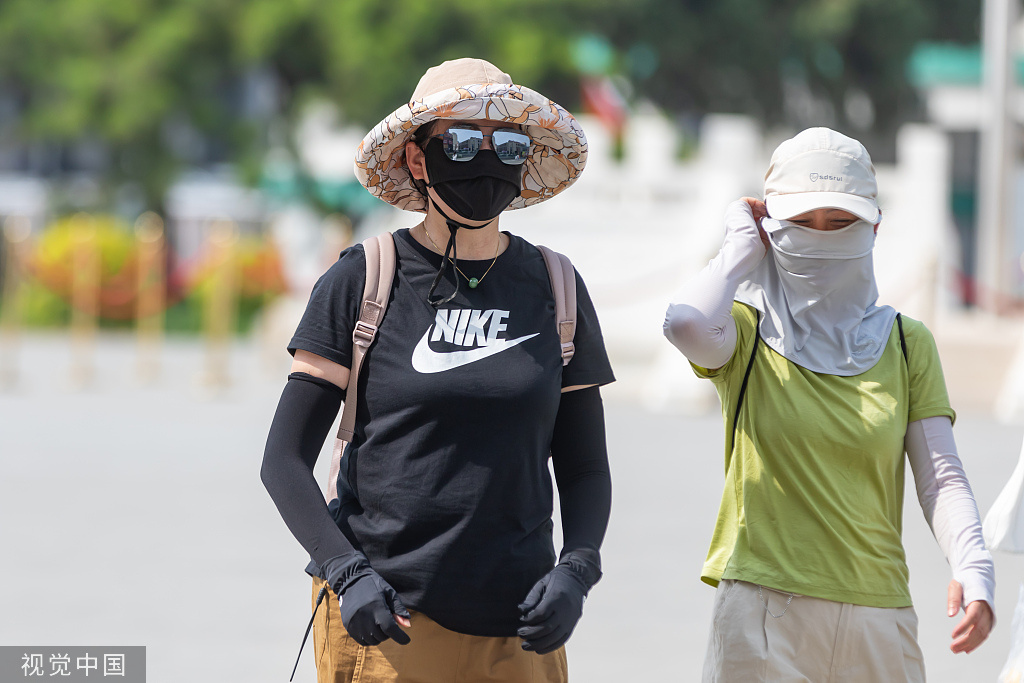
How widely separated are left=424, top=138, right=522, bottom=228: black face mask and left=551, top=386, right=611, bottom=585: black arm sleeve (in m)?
0.41

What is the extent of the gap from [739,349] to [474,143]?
75 cm

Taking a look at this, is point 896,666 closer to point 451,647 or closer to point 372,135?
point 451,647

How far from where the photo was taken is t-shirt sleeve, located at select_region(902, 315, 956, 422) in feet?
8.89

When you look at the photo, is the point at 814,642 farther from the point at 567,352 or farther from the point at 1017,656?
the point at 567,352

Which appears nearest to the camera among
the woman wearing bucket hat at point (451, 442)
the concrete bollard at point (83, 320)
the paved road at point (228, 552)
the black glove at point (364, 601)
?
the black glove at point (364, 601)

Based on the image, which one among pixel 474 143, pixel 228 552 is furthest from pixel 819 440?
pixel 228 552

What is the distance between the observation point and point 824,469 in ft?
8.77

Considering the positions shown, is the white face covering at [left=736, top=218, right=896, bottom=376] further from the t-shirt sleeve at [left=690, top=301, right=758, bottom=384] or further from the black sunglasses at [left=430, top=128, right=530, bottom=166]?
the black sunglasses at [left=430, top=128, right=530, bottom=166]

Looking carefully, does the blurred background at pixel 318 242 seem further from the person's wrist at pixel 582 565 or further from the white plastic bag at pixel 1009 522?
the person's wrist at pixel 582 565

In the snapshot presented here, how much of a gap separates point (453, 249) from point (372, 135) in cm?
28

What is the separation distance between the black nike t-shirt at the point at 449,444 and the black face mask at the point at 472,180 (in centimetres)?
17

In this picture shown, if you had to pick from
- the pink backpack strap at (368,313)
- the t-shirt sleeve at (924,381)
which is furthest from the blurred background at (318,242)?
the pink backpack strap at (368,313)

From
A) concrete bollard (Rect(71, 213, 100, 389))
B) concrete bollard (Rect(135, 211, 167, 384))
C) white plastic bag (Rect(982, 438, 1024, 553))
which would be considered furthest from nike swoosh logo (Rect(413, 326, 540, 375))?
concrete bollard (Rect(135, 211, 167, 384))

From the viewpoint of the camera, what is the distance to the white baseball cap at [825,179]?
8.75 ft
